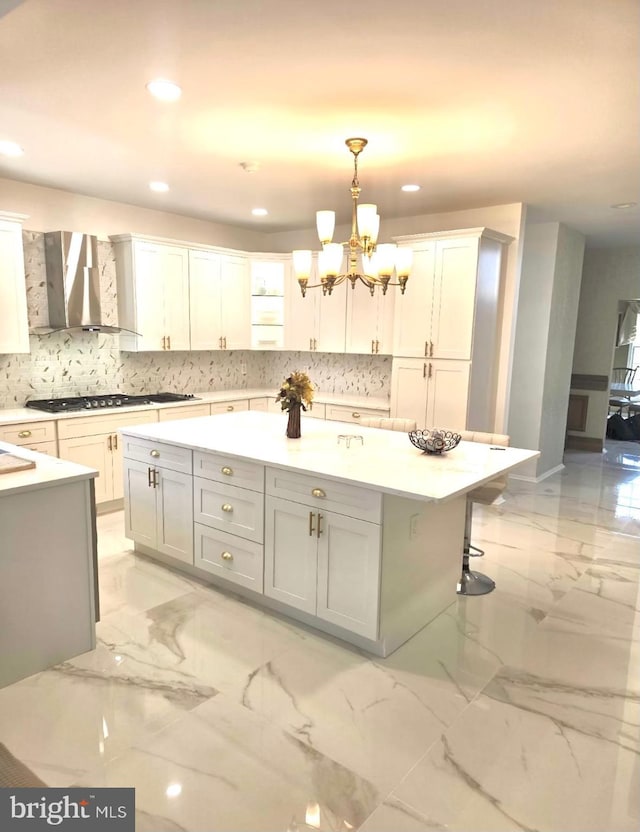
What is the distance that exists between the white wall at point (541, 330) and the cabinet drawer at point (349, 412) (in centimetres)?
155

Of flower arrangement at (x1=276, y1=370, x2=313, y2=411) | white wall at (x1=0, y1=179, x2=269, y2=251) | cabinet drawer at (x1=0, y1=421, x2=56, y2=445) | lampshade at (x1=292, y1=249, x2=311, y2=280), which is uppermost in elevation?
white wall at (x1=0, y1=179, x2=269, y2=251)

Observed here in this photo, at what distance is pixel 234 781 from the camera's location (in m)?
1.88

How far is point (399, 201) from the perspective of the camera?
4.75m

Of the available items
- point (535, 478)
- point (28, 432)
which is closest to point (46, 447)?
point (28, 432)

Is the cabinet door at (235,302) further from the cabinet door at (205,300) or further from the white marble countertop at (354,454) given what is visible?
the white marble countertop at (354,454)

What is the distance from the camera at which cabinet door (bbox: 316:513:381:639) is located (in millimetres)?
2520

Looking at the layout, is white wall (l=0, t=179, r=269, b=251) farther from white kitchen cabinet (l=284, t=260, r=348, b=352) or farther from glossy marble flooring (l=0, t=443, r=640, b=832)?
glossy marble flooring (l=0, t=443, r=640, b=832)

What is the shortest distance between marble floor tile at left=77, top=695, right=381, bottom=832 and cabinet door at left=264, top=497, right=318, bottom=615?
73cm

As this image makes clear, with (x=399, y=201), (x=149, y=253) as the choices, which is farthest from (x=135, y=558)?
(x=399, y=201)

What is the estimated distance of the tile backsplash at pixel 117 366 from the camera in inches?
180

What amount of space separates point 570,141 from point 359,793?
11.0 feet

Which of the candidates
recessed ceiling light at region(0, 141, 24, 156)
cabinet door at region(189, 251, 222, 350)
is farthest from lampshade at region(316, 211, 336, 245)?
cabinet door at region(189, 251, 222, 350)

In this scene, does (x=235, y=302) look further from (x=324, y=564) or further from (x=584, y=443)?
(x=584, y=443)

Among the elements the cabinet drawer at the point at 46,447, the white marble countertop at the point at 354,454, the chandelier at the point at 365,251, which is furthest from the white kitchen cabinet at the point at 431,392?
the cabinet drawer at the point at 46,447
